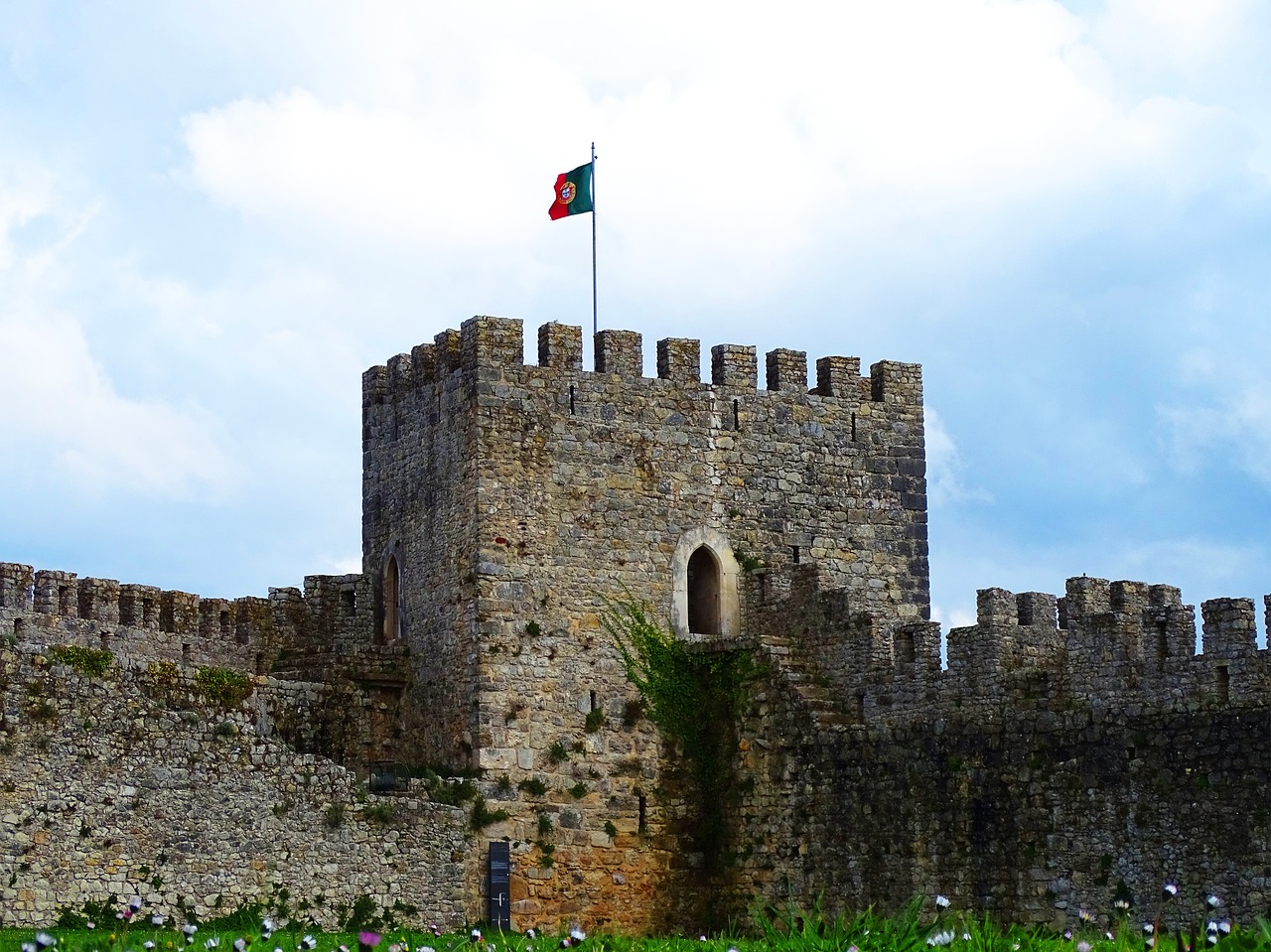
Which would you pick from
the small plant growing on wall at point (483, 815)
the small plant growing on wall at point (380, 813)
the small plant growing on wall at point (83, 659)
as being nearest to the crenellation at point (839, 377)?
the small plant growing on wall at point (483, 815)

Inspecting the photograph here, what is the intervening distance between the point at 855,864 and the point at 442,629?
650 centimetres

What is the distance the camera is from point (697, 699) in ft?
110

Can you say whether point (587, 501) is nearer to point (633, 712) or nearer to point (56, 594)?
point (633, 712)

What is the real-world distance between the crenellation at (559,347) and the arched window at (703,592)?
3189 millimetres

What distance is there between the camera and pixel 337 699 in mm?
33719

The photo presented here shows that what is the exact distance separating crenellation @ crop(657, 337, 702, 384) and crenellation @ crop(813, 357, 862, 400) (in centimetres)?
200

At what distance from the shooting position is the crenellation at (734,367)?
34.8 meters

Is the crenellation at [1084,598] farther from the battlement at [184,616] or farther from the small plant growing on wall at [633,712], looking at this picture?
the battlement at [184,616]

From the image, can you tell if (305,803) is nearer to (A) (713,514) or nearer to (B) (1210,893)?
(A) (713,514)

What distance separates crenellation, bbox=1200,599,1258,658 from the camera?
89.3ft

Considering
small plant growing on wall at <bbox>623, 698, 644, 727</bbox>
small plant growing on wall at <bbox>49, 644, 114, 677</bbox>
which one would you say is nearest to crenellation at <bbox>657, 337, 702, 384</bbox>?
small plant growing on wall at <bbox>623, 698, 644, 727</bbox>

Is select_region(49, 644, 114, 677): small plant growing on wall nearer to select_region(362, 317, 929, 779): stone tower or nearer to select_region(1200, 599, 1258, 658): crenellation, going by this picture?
select_region(362, 317, 929, 779): stone tower

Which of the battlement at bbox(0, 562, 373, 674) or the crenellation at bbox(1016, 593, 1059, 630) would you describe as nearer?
the crenellation at bbox(1016, 593, 1059, 630)

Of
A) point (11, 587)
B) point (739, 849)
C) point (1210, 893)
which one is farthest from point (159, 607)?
point (1210, 893)
